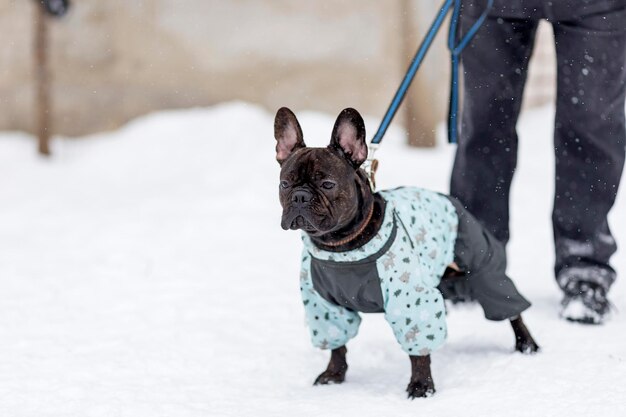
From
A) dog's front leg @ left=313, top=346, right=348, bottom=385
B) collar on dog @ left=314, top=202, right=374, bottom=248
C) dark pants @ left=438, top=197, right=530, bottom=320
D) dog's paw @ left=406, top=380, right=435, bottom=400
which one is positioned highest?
collar on dog @ left=314, top=202, right=374, bottom=248

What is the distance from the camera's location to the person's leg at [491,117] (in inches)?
131

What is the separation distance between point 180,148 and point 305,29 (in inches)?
71.4

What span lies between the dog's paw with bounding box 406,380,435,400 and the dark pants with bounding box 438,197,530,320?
1.52 feet

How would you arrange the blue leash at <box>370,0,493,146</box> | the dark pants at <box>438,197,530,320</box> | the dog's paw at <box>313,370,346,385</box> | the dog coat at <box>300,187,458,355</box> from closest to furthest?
the dog coat at <box>300,187,458,355</box> < the dog's paw at <box>313,370,346,385</box> < the dark pants at <box>438,197,530,320</box> < the blue leash at <box>370,0,493,146</box>

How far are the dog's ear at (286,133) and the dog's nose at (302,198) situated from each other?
0.77 ft

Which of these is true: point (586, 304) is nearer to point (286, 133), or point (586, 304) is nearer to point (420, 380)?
point (420, 380)

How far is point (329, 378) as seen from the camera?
2.76m

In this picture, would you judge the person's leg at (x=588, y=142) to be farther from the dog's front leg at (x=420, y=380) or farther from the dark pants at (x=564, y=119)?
the dog's front leg at (x=420, y=380)

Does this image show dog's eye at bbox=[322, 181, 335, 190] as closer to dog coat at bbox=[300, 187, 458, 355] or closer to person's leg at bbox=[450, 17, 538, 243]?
dog coat at bbox=[300, 187, 458, 355]

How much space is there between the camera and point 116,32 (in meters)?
8.28

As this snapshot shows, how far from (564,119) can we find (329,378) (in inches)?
58.1

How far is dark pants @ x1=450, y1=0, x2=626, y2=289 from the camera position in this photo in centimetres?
319

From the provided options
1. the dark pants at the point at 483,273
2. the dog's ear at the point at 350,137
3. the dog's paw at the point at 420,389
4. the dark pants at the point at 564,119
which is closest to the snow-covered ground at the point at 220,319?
the dog's paw at the point at 420,389

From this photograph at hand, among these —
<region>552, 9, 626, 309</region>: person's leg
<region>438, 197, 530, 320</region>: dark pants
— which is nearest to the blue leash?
<region>552, 9, 626, 309</region>: person's leg
